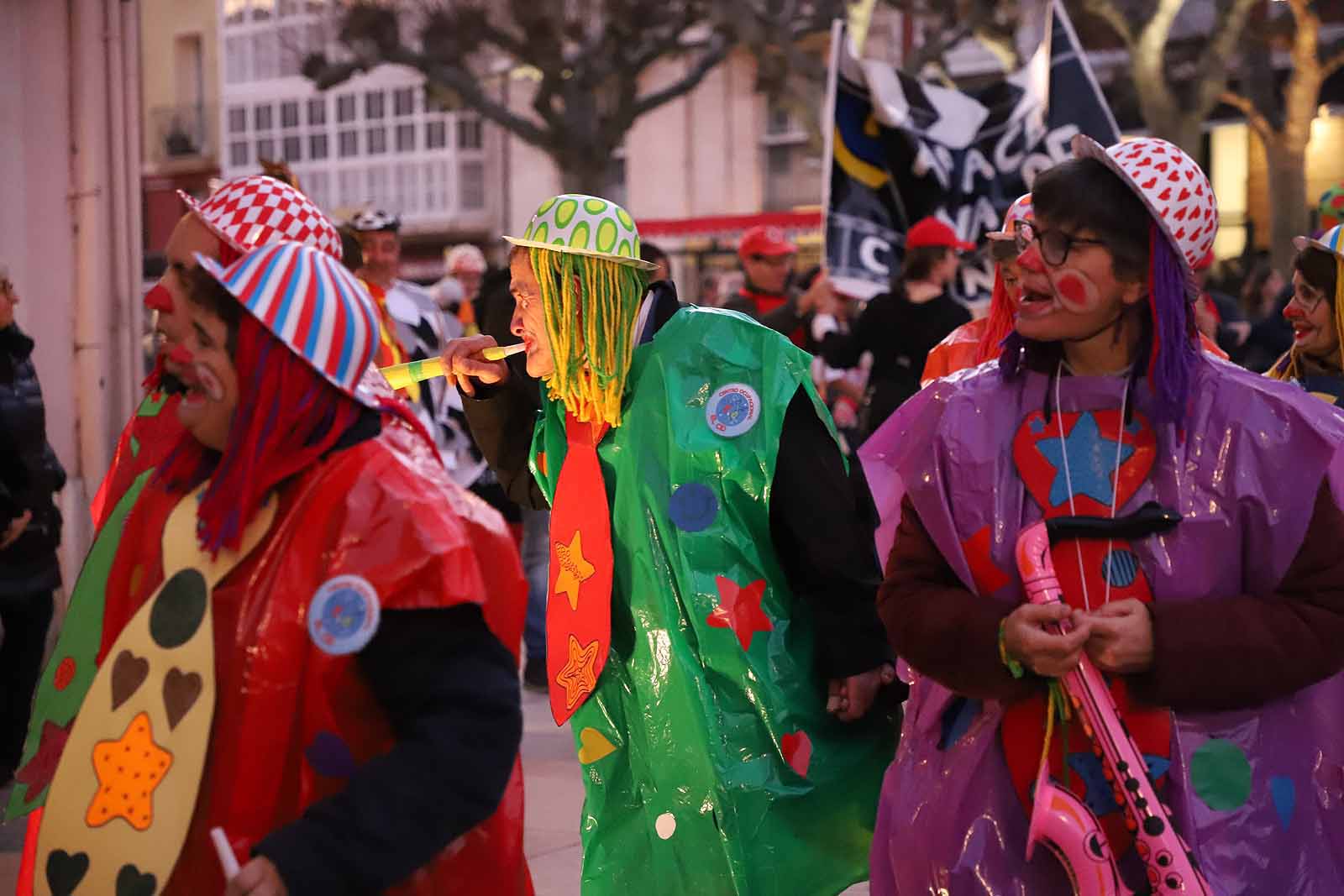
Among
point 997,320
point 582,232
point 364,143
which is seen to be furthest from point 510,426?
point 364,143

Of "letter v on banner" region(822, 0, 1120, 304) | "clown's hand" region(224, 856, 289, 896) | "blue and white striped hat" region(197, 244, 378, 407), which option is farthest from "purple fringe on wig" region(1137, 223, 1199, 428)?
"letter v on banner" region(822, 0, 1120, 304)

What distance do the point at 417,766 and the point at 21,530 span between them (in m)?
4.74

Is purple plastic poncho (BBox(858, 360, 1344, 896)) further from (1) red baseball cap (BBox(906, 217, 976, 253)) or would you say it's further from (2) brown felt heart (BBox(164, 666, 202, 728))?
(1) red baseball cap (BBox(906, 217, 976, 253))

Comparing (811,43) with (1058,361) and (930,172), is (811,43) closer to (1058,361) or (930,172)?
(930,172)

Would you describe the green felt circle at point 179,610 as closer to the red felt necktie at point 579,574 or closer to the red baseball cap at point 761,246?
the red felt necktie at point 579,574

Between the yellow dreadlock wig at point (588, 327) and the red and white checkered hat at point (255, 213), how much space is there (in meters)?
0.68

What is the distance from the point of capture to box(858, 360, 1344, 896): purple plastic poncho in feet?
9.77

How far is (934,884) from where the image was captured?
3107 mm

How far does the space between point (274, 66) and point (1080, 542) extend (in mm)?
42680

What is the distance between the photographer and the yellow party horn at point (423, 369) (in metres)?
4.06

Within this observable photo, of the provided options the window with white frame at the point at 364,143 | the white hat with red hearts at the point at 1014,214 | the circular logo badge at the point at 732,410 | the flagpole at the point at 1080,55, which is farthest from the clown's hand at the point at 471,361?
the window with white frame at the point at 364,143

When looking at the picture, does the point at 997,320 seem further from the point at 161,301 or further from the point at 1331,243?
the point at 161,301

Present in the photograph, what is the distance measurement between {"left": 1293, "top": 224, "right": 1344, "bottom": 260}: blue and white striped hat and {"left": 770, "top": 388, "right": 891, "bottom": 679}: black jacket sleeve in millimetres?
1403

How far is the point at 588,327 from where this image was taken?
14.2ft
